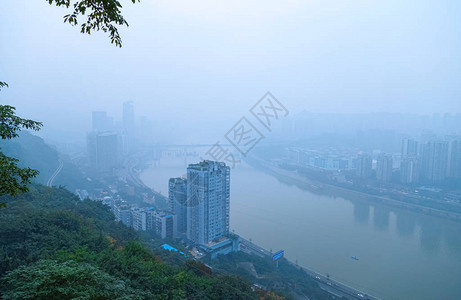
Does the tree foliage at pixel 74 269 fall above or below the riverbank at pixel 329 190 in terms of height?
above

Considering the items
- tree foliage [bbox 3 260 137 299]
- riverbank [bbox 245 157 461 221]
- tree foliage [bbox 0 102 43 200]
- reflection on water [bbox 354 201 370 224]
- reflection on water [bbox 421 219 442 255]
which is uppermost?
tree foliage [bbox 0 102 43 200]

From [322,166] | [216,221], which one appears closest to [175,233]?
[216,221]

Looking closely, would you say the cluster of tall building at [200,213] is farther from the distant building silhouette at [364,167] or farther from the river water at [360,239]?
the distant building silhouette at [364,167]

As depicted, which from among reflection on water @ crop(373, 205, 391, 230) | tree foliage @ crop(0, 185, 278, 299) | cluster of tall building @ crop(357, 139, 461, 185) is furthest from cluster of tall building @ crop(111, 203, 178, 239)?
cluster of tall building @ crop(357, 139, 461, 185)

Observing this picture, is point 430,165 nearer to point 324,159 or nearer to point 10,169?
point 324,159

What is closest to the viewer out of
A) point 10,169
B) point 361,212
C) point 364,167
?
point 10,169

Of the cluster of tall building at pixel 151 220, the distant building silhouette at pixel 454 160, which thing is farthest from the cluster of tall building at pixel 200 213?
the distant building silhouette at pixel 454 160

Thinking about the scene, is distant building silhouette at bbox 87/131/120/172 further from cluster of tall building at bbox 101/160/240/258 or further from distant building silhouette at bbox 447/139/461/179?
distant building silhouette at bbox 447/139/461/179

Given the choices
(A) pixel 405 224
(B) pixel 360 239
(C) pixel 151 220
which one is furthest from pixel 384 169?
(C) pixel 151 220
